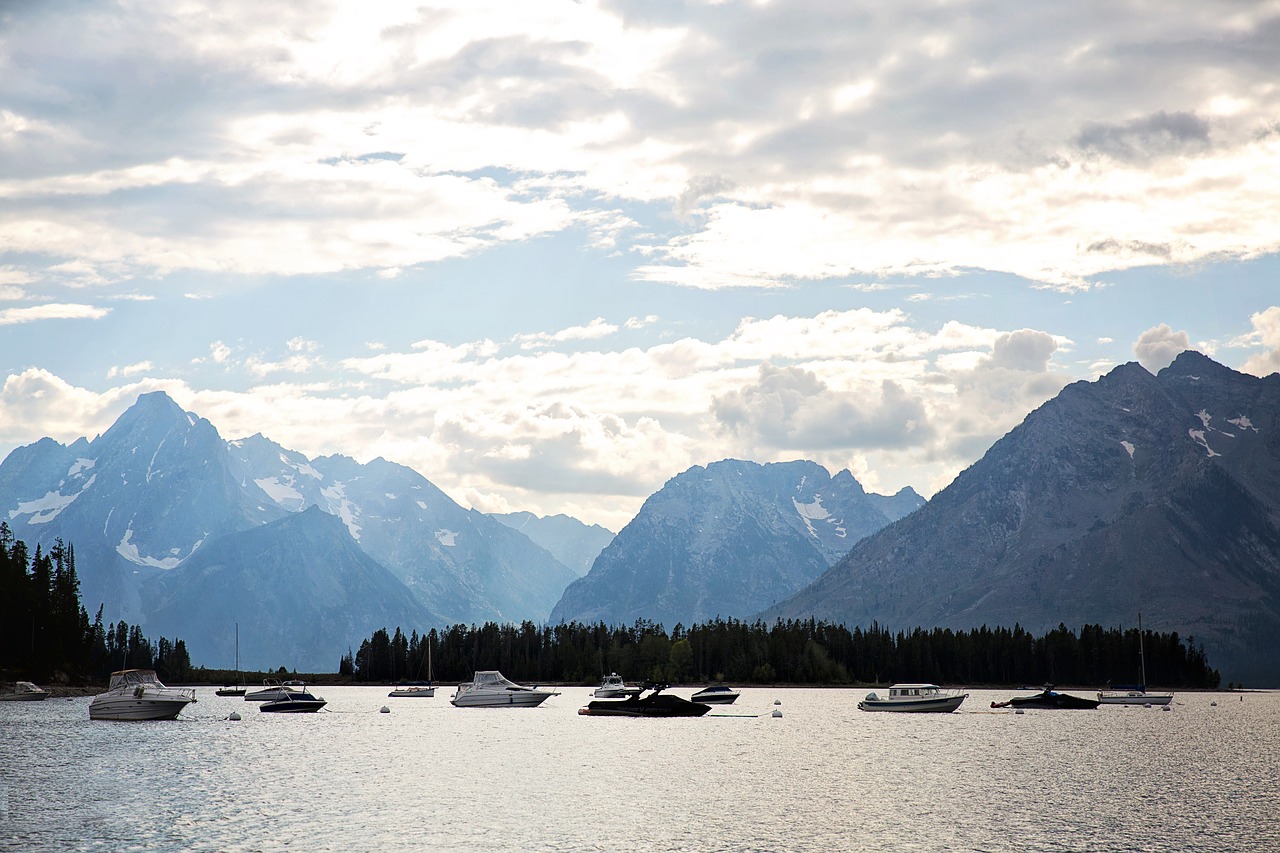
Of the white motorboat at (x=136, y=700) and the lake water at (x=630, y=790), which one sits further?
the white motorboat at (x=136, y=700)

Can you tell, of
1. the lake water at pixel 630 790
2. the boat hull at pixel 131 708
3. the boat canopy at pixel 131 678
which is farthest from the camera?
the boat canopy at pixel 131 678

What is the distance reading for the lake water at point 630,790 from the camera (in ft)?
237

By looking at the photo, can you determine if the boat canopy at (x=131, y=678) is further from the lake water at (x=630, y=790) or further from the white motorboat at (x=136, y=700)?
the lake water at (x=630, y=790)

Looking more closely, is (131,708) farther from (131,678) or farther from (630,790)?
(630,790)

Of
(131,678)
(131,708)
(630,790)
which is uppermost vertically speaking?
(131,678)

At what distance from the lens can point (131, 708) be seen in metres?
175

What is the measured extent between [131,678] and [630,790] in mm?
116782

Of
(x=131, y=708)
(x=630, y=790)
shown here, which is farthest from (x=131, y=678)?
(x=630, y=790)

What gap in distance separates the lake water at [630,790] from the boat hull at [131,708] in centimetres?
962

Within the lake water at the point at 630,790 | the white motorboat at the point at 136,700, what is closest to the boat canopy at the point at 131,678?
the white motorboat at the point at 136,700

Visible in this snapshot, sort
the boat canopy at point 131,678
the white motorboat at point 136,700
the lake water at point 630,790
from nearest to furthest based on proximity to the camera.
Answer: the lake water at point 630,790
the white motorboat at point 136,700
the boat canopy at point 131,678

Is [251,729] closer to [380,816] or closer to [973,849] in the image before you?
[380,816]

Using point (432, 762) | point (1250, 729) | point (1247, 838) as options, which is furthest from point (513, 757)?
point (1250, 729)

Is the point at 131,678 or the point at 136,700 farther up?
the point at 131,678
